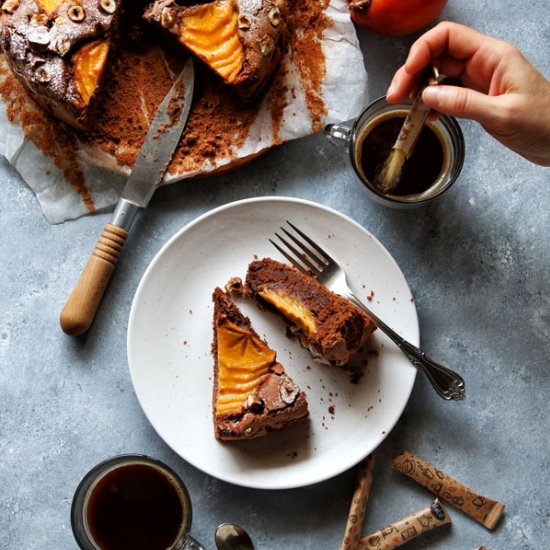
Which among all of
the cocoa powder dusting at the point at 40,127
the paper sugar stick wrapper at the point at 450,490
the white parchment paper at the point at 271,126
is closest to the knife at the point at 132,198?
the white parchment paper at the point at 271,126

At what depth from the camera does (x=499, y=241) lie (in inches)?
120

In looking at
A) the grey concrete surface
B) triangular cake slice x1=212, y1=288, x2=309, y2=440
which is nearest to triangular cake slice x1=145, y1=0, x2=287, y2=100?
the grey concrete surface

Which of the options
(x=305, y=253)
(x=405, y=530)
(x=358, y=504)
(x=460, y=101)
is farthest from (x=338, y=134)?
(x=405, y=530)

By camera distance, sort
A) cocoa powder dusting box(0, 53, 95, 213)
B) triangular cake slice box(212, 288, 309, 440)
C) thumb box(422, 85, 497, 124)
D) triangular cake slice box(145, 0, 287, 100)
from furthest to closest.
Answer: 1. cocoa powder dusting box(0, 53, 95, 213)
2. triangular cake slice box(145, 0, 287, 100)
3. triangular cake slice box(212, 288, 309, 440)
4. thumb box(422, 85, 497, 124)

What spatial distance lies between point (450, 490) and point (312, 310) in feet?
3.12

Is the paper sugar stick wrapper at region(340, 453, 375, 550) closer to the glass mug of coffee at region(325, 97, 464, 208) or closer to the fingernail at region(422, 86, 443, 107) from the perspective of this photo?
the glass mug of coffee at region(325, 97, 464, 208)

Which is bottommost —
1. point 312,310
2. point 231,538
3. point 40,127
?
Answer: point 231,538

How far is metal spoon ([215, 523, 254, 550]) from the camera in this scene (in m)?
2.85

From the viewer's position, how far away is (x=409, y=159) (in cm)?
286

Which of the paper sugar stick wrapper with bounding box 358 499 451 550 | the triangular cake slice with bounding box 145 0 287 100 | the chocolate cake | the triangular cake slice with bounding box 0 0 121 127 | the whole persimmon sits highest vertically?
the whole persimmon

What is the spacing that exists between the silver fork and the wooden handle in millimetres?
637

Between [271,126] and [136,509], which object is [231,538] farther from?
[271,126]

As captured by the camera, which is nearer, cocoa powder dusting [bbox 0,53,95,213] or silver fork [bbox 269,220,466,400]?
silver fork [bbox 269,220,466,400]

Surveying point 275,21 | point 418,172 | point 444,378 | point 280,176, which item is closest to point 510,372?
point 444,378
